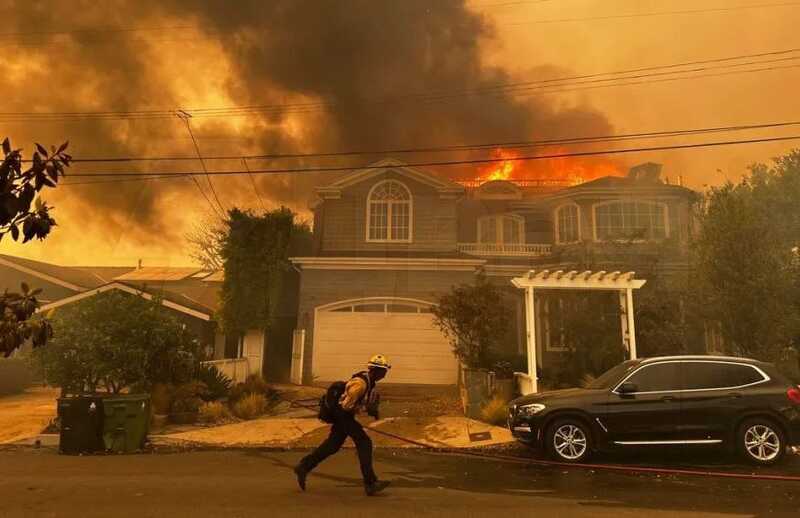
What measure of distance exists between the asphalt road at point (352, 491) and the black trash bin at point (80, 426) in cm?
45

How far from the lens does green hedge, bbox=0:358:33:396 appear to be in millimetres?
16016

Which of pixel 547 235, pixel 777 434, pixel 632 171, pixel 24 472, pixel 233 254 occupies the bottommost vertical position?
pixel 24 472

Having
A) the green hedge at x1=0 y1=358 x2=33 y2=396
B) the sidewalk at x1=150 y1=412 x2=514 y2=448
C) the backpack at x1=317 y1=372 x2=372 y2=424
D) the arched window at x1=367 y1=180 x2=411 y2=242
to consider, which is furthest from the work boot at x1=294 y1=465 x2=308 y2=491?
the green hedge at x1=0 y1=358 x2=33 y2=396

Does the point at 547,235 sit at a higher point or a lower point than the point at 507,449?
higher

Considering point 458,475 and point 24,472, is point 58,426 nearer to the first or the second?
point 24,472

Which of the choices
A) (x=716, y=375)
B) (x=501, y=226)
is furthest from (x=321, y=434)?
(x=501, y=226)

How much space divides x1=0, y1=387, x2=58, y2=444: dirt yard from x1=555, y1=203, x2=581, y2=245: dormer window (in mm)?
15736

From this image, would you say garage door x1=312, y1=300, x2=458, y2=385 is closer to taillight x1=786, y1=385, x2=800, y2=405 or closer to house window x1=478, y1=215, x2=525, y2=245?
house window x1=478, y1=215, x2=525, y2=245

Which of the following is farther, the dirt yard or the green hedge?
the green hedge

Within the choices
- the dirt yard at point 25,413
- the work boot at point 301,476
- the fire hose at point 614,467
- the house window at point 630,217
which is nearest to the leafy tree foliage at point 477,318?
the fire hose at point 614,467

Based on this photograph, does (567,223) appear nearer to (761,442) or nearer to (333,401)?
(761,442)

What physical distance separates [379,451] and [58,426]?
5.76 m

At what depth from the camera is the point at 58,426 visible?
9.75 m

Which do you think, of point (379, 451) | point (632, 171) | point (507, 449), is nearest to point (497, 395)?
point (507, 449)
